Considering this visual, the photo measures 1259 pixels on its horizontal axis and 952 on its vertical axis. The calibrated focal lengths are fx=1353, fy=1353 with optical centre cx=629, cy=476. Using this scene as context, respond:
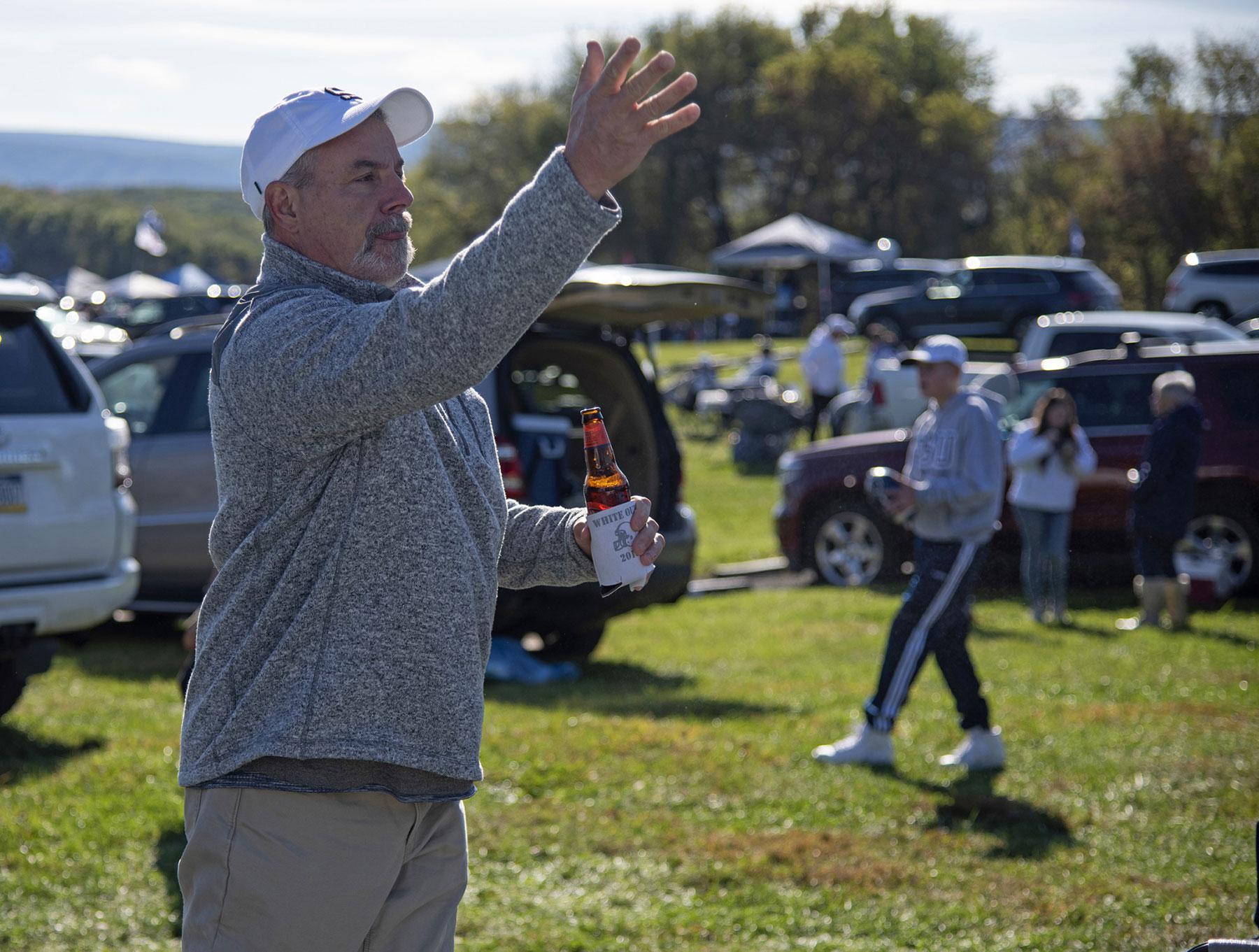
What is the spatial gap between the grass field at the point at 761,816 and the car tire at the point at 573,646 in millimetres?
500

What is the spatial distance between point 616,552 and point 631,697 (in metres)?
5.59

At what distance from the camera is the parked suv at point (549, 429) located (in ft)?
24.7

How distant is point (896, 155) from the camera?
56.5 meters

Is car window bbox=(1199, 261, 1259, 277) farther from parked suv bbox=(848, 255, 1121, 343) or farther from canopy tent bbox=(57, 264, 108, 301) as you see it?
canopy tent bbox=(57, 264, 108, 301)

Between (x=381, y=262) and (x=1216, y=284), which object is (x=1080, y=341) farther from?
(x=381, y=262)

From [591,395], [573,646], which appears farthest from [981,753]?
[573,646]

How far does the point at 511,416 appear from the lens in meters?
7.80

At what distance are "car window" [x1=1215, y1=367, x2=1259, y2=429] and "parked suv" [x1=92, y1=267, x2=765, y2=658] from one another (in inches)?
212

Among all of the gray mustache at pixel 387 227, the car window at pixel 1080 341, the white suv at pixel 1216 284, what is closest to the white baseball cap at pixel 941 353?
the gray mustache at pixel 387 227

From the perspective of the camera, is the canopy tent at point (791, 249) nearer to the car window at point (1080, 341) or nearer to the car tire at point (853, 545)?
Answer: the car window at point (1080, 341)

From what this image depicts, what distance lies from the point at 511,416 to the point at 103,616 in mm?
2498

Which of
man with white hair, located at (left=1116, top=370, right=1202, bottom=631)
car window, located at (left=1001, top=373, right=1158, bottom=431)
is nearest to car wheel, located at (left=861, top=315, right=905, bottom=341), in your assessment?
car window, located at (left=1001, top=373, right=1158, bottom=431)

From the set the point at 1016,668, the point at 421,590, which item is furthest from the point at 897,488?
the point at 421,590

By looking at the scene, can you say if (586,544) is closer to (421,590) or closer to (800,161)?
(421,590)
